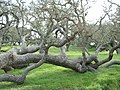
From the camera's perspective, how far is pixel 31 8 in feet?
123

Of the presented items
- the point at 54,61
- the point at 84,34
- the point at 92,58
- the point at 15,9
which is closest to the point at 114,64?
the point at 92,58

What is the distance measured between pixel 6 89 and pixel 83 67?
7.32m

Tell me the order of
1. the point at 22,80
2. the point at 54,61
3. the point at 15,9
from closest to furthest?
1. the point at 22,80
2. the point at 54,61
3. the point at 15,9

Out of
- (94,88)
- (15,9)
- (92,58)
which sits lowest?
(94,88)

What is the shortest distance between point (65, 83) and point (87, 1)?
7879mm

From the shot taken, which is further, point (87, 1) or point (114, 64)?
point (114, 64)

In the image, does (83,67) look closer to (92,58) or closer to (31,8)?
(92,58)

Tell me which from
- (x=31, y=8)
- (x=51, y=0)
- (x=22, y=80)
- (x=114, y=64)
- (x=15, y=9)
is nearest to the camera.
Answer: (x=22, y=80)

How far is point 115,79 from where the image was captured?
19.7 meters

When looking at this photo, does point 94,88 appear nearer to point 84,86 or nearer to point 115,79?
point 84,86

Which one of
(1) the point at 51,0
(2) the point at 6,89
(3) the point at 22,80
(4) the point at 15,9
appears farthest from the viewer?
(4) the point at 15,9

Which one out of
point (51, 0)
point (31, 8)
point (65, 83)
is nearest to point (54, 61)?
point (65, 83)

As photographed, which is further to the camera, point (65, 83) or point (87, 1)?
point (87, 1)

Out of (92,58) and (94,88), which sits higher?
(92,58)
